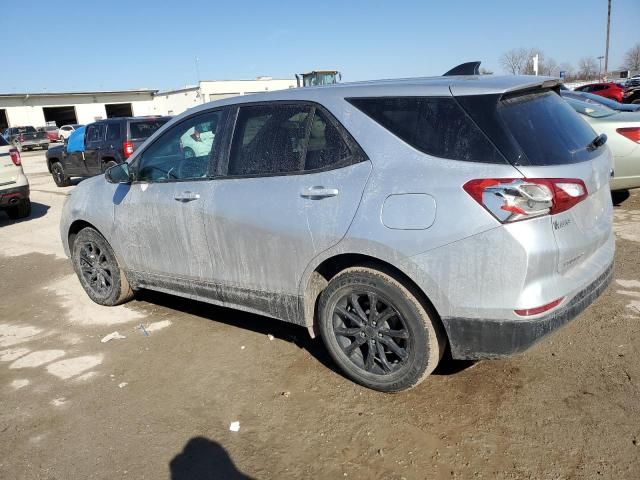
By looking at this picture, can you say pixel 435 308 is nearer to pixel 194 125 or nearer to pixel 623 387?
pixel 623 387

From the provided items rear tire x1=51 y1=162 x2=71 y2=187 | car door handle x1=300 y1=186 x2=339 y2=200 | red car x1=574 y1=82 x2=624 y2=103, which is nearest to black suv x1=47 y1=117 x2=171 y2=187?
rear tire x1=51 y1=162 x2=71 y2=187

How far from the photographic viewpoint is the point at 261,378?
3.52 meters

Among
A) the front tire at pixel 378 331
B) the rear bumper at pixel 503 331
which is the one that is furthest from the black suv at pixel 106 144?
the rear bumper at pixel 503 331

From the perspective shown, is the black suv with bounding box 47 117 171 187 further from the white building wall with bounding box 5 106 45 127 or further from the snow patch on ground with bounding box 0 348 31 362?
the white building wall with bounding box 5 106 45 127

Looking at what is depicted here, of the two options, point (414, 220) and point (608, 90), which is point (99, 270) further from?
point (608, 90)

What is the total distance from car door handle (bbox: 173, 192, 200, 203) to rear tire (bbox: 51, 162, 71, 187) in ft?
40.0

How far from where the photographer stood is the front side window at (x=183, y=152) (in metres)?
3.79

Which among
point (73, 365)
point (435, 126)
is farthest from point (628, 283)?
point (73, 365)

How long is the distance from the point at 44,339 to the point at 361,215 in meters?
3.23

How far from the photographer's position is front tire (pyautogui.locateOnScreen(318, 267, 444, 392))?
113 inches

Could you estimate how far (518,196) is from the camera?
2508 mm

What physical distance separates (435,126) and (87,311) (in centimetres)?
390

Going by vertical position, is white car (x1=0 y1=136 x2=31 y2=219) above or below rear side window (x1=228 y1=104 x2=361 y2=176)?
below

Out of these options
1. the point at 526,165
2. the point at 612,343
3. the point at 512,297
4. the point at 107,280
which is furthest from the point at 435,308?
the point at 107,280
